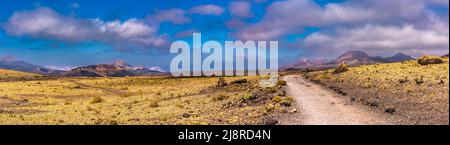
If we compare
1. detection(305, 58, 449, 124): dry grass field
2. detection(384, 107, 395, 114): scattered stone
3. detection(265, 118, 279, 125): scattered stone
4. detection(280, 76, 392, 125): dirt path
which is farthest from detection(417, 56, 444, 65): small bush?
detection(265, 118, 279, 125): scattered stone

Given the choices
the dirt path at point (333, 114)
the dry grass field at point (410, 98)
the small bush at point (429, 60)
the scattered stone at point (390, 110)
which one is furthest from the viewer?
the small bush at point (429, 60)

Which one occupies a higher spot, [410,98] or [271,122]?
[410,98]

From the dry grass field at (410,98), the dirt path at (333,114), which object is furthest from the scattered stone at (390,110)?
the dirt path at (333,114)

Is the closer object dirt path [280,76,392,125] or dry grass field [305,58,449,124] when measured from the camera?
dirt path [280,76,392,125]

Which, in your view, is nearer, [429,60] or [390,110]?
[390,110]

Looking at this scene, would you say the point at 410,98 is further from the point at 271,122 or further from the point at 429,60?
the point at 429,60

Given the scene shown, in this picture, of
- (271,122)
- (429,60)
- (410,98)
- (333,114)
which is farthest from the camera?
(429,60)

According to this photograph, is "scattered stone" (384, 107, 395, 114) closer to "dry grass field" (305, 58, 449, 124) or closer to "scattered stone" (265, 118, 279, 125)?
"dry grass field" (305, 58, 449, 124)

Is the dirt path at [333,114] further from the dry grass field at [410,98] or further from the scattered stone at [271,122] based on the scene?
the dry grass field at [410,98]

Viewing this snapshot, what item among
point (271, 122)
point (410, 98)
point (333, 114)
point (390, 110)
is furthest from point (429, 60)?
point (271, 122)
